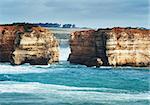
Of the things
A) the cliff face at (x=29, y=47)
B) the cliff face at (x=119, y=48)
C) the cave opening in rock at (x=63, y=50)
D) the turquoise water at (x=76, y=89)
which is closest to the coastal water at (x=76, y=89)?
the turquoise water at (x=76, y=89)

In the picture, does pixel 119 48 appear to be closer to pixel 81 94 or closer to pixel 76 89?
pixel 76 89

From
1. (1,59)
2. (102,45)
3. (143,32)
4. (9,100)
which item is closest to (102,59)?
(102,45)

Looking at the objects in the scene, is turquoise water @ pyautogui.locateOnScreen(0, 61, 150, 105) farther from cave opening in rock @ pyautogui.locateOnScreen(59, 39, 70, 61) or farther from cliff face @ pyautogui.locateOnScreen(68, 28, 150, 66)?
cave opening in rock @ pyautogui.locateOnScreen(59, 39, 70, 61)

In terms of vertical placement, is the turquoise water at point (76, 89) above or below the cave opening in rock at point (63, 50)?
above

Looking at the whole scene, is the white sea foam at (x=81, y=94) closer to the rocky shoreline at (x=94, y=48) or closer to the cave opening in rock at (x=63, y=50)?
the rocky shoreline at (x=94, y=48)

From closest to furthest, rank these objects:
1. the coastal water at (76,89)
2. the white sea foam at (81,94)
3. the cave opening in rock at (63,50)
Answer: the coastal water at (76,89) < the white sea foam at (81,94) < the cave opening in rock at (63,50)

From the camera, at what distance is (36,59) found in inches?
2936

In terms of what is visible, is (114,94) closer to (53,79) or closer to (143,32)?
(53,79)

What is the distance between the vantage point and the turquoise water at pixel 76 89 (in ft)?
110

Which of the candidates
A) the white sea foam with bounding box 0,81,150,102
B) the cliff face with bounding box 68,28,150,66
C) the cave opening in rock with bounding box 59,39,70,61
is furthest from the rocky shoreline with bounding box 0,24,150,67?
the white sea foam with bounding box 0,81,150,102

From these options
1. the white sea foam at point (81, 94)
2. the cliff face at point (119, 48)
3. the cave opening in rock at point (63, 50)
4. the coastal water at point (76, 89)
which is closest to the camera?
the coastal water at point (76, 89)

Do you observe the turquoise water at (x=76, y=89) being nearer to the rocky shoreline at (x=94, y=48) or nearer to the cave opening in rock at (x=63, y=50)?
the rocky shoreline at (x=94, y=48)

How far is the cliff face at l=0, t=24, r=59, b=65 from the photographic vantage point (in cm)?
7331

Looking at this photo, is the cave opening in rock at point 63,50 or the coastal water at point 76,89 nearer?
the coastal water at point 76,89
